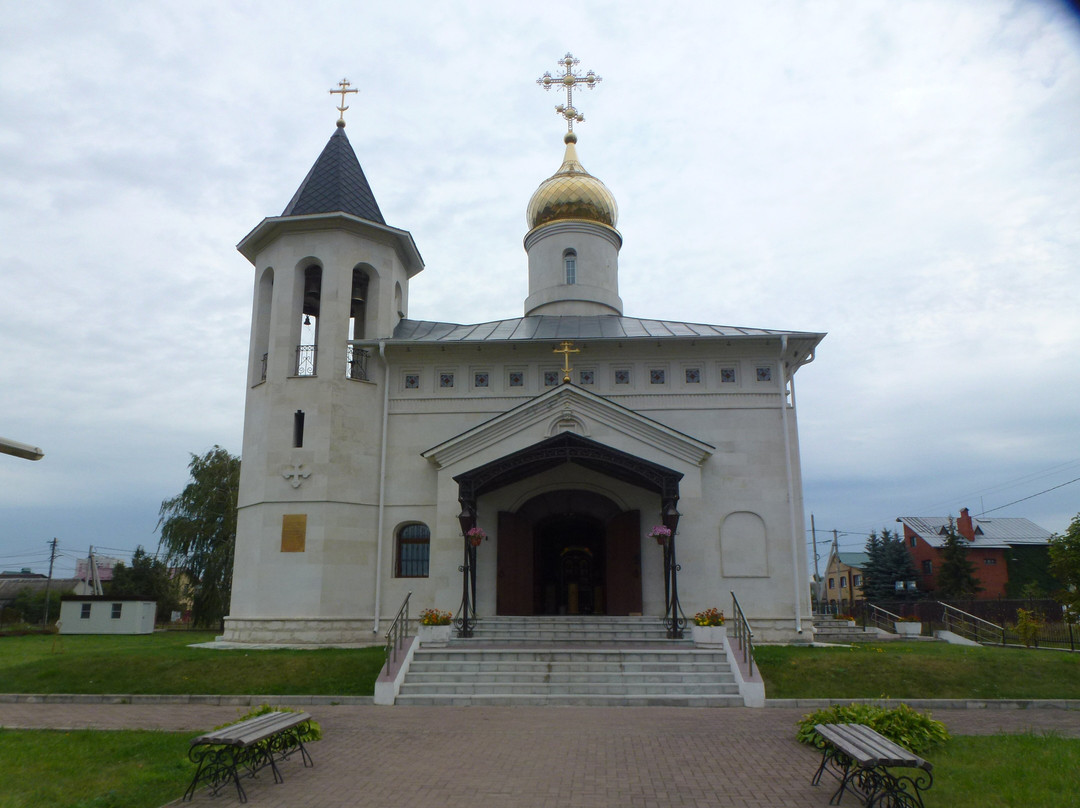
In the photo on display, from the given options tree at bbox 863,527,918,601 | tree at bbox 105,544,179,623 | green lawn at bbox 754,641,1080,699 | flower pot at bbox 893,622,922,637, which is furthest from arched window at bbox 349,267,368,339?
tree at bbox 863,527,918,601

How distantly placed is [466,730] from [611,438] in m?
9.55

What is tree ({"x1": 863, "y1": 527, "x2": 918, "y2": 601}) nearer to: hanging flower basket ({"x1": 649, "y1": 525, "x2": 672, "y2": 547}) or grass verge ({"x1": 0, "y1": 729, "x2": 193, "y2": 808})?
hanging flower basket ({"x1": 649, "y1": 525, "x2": 672, "y2": 547})

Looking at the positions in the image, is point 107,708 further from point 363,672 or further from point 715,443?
point 715,443

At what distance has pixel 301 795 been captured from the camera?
691 centimetres

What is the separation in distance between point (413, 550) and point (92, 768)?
12.1 metres

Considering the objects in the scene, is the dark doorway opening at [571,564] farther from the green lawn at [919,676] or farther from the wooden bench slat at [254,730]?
the wooden bench slat at [254,730]

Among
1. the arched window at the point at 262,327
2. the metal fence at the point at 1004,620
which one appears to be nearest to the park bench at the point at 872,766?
the metal fence at the point at 1004,620

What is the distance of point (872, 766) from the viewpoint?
5785 millimetres

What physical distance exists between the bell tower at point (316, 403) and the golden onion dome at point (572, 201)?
5.28 m

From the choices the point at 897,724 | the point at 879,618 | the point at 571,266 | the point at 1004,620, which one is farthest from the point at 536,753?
the point at 879,618

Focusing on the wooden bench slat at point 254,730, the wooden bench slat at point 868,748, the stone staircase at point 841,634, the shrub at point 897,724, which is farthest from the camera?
the stone staircase at point 841,634

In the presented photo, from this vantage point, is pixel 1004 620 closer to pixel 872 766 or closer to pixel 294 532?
pixel 294 532

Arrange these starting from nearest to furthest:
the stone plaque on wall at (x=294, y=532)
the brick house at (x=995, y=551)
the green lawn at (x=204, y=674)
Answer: the green lawn at (x=204, y=674) → the stone plaque on wall at (x=294, y=532) → the brick house at (x=995, y=551)

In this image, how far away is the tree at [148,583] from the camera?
156 ft
